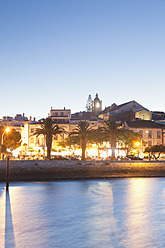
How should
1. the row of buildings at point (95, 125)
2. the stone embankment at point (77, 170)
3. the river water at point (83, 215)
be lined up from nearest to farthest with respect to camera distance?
the river water at point (83, 215), the stone embankment at point (77, 170), the row of buildings at point (95, 125)

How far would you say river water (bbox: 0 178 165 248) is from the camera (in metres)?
24.0

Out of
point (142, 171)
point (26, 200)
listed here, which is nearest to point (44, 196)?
point (26, 200)

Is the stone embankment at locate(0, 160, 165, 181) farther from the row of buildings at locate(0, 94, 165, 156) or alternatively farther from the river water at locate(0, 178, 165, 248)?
the row of buildings at locate(0, 94, 165, 156)

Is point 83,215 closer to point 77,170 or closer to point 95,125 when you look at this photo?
point 77,170

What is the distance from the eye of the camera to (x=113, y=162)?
5381cm

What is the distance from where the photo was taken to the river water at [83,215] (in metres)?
24.0

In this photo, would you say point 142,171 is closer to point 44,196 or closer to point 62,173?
point 62,173

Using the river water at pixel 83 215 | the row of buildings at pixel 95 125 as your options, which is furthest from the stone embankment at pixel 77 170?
the row of buildings at pixel 95 125

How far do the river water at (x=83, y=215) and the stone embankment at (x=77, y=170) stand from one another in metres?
2.09

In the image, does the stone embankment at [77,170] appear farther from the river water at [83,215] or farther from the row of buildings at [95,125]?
the row of buildings at [95,125]

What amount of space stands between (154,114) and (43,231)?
108 meters

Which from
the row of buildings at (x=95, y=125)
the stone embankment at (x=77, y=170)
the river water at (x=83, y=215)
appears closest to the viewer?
the river water at (x=83, y=215)

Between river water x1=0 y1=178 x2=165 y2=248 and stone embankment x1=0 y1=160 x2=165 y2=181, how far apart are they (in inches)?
82.4

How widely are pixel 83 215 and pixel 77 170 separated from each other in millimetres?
20694
